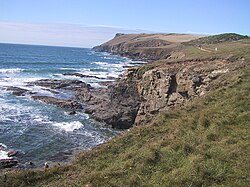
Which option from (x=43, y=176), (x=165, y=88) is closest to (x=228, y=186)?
(x=43, y=176)

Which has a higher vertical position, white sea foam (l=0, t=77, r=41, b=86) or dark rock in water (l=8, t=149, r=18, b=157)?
white sea foam (l=0, t=77, r=41, b=86)

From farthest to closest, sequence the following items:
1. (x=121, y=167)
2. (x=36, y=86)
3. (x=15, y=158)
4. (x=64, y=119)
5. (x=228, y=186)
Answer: (x=36, y=86) < (x=64, y=119) < (x=15, y=158) < (x=121, y=167) < (x=228, y=186)

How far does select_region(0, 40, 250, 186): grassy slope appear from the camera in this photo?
35.3 ft

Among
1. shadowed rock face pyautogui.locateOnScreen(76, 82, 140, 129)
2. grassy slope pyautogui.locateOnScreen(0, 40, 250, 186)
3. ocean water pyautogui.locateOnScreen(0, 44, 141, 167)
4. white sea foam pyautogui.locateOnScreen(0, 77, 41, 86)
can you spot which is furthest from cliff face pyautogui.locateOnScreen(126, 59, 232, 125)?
white sea foam pyautogui.locateOnScreen(0, 77, 41, 86)

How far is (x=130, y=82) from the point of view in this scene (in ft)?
127

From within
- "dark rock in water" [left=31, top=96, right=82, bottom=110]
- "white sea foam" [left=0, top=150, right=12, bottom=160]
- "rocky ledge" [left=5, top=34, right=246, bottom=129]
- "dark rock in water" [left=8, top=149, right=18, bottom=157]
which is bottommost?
"white sea foam" [left=0, top=150, right=12, bottom=160]

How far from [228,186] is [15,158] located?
57.7ft

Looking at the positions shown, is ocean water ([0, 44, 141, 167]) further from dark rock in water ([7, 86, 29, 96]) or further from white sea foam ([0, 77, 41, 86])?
white sea foam ([0, 77, 41, 86])

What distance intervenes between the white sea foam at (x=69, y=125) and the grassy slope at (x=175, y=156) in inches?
628

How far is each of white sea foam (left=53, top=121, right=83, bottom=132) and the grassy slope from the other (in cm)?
1595

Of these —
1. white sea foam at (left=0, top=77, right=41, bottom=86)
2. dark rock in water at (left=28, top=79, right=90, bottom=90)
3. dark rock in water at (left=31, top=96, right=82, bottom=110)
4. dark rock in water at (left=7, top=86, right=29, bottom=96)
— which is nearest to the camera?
dark rock in water at (left=31, top=96, right=82, bottom=110)

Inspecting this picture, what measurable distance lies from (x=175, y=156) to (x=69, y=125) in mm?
22025

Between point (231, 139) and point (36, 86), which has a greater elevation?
point (231, 139)

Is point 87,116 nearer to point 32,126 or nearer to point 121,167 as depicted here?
point 32,126
